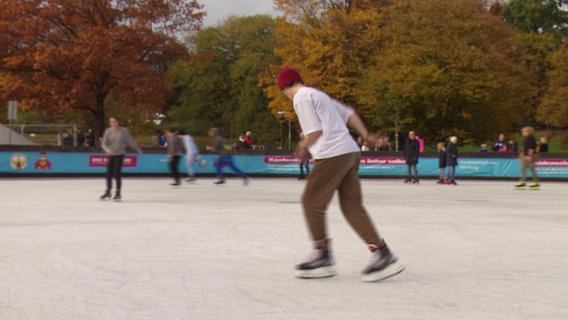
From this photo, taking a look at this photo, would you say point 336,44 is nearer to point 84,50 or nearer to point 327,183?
point 84,50

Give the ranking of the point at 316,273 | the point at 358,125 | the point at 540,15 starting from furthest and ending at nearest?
the point at 540,15, the point at 358,125, the point at 316,273

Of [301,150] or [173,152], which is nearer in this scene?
[301,150]

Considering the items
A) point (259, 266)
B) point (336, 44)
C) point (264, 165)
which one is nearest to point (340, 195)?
point (259, 266)

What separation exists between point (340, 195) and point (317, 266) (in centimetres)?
58

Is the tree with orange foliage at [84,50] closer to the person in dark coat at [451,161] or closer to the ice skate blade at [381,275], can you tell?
the person in dark coat at [451,161]

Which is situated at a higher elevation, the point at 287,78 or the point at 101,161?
the point at 287,78

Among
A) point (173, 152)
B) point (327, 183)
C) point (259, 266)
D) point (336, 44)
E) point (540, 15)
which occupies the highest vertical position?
point (540, 15)

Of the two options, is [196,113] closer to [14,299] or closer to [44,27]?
[44,27]

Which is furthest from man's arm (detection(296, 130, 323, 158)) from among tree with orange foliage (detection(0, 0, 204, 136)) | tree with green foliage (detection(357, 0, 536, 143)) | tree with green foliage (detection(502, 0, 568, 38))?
tree with green foliage (detection(502, 0, 568, 38))

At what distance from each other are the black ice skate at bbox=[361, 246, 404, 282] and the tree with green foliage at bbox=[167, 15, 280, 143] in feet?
190

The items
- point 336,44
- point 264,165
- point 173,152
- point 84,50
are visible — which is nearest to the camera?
point 173,152

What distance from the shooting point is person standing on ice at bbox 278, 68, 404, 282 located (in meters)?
5.54

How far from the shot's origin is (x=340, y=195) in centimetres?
570

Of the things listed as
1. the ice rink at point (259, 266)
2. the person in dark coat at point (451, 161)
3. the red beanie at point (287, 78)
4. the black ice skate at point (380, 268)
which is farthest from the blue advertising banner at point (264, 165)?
the black ice skate at point (380, 268)
